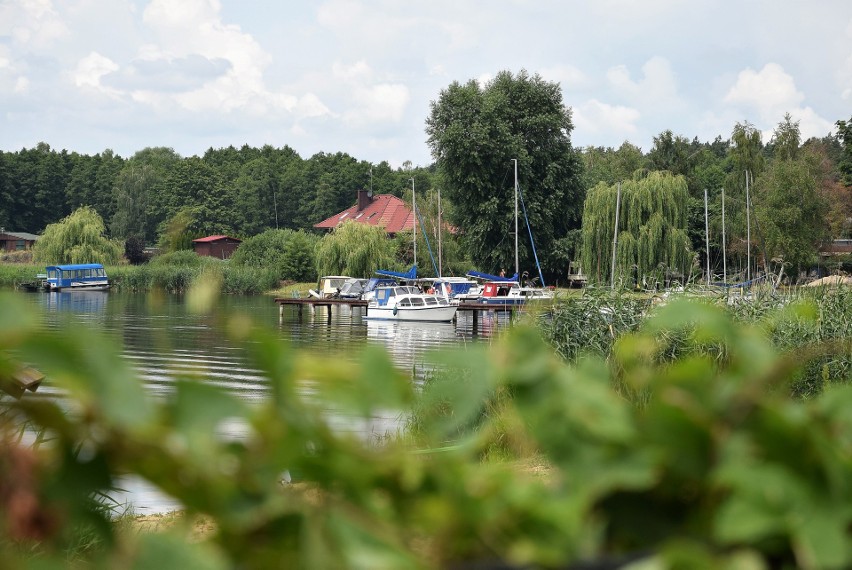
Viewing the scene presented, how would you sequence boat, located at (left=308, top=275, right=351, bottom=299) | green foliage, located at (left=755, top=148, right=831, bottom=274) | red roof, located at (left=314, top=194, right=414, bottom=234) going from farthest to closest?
1. red roof, located at (left=314, top=194, right=414, bottom=234)
2. boat, located at (left=308, top=275, right=351, bottom=299)
3. green foliage, located at (left=755, top=148, right=831, bottom=274)

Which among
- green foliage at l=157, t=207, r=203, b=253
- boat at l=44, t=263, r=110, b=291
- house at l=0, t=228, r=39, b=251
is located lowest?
green foliage at l=157, t=207, r=203, b=253

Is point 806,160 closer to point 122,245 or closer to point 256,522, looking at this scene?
point 122,245

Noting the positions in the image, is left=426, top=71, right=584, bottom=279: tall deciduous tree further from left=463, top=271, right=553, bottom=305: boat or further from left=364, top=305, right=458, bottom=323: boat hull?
left=364, top=305, right=458, bottom=323: boat hull

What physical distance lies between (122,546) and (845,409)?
427mm

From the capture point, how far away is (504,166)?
4756cm

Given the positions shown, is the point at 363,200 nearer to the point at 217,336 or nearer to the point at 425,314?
the point at 425,314

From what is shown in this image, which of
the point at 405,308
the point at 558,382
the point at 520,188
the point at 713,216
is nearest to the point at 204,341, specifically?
the point at 405,308

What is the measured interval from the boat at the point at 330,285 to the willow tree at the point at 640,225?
13.6 m

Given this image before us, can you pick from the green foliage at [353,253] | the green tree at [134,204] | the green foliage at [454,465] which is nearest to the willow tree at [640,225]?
the green foliage at [353,253]

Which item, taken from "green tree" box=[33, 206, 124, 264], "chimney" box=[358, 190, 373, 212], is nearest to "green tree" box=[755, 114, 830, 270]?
"chimney" box=[358, 190, 373, 212]

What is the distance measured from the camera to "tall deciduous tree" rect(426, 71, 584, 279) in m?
47.2

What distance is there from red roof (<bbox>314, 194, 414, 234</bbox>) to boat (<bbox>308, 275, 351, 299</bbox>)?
1984cm

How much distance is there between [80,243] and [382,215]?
952 inches

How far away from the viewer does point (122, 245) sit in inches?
2151
